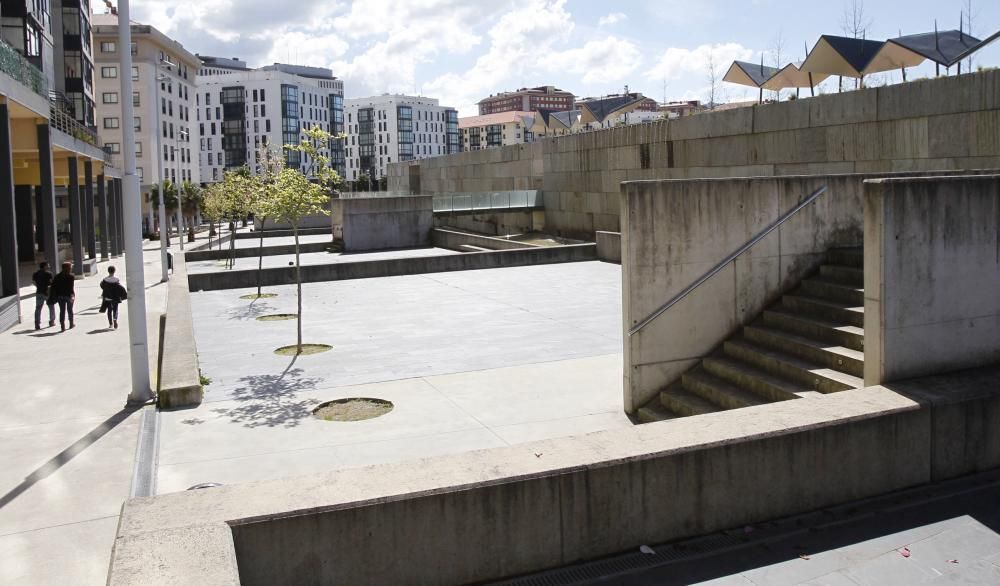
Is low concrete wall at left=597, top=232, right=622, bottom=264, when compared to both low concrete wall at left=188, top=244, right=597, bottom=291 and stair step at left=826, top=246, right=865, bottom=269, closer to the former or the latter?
low concrete wall at left=188, top=244, right=597, bottom=291

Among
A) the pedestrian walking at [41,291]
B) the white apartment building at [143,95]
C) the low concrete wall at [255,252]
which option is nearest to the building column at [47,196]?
the pedestrian walking at [41,291]

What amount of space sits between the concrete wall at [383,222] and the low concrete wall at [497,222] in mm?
1429

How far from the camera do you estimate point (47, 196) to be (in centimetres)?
2756

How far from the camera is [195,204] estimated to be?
81125 millimetres

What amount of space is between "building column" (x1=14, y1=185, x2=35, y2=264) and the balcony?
50.6 feet

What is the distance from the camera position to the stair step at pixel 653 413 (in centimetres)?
962

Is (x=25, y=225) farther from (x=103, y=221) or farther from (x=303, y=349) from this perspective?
(x=303, y=349)

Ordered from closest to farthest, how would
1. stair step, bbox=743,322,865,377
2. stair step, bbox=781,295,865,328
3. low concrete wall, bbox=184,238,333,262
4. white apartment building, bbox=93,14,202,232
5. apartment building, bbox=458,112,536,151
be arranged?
stair step, bbox=743,322,865,377, stair step, bbox=781,295,865,328, low concrete wall, bbox=184,238,333,262, white apartment building, bbox=93,14,202,232, apartment building, bbox=458,112,536,151

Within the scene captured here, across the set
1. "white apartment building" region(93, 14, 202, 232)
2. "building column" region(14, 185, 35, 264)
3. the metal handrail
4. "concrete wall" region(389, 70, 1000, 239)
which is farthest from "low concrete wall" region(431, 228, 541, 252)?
"white apartment building" region(93, 14, 202, 232)

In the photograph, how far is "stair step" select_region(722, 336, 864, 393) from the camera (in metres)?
8.27

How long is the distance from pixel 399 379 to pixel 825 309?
592 cm

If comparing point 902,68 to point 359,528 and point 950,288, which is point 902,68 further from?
point 359,528

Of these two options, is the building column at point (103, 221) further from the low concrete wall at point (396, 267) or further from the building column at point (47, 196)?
the low concrete wall at point (396, 267)

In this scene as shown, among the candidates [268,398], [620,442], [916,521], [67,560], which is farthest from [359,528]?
[268,398]
